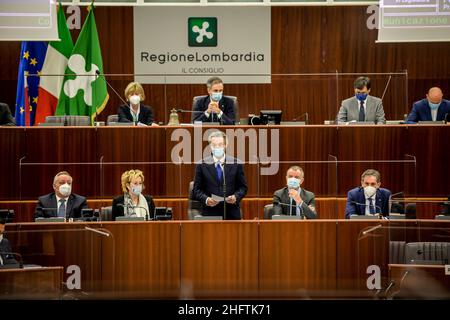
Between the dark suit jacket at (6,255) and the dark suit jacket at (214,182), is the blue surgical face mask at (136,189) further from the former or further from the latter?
the dark suit jacket at (6,255)

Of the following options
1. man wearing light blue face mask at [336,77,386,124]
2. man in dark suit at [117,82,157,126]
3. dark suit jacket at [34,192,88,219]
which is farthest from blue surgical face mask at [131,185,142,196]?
man wearing light blue face mask at [336,77,386,124]

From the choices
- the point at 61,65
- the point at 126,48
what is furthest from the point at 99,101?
the point at 126,48

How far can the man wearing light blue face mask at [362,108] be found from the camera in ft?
24.9

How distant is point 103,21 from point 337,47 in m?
3.00

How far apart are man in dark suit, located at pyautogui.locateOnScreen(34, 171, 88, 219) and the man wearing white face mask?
145 centimetres

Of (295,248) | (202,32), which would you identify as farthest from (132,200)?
(202,32)

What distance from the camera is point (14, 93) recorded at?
9945mm

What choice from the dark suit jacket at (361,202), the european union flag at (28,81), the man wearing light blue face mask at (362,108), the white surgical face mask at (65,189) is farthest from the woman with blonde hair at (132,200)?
the european union flag at (28,81)

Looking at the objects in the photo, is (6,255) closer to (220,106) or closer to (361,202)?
(361,202)

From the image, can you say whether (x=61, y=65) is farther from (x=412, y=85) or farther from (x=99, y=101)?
(x=412, y=85)

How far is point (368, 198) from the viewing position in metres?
5.88

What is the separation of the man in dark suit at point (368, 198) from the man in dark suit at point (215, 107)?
183 centimetres

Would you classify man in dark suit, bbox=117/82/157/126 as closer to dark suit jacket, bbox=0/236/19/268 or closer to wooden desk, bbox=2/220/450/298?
wooden desk, bbox=2/220/450/298

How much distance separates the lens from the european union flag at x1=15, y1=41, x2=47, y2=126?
9.17 m
